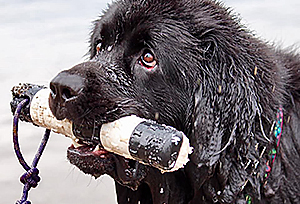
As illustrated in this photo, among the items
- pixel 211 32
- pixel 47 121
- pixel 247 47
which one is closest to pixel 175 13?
pixel 211 32

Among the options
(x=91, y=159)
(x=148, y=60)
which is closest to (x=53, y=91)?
(x=91, y=159)

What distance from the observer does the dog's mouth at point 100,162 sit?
7.74ft

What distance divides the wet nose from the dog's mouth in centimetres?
22

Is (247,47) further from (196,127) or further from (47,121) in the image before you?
(47,121)

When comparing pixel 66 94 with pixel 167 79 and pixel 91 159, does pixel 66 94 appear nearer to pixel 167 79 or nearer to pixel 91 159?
pixel 91 159

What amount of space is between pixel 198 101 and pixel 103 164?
556 mm

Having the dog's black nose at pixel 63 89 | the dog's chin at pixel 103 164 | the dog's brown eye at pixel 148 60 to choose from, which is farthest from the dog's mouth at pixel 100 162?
the dog's brown eye at pixel 148 60

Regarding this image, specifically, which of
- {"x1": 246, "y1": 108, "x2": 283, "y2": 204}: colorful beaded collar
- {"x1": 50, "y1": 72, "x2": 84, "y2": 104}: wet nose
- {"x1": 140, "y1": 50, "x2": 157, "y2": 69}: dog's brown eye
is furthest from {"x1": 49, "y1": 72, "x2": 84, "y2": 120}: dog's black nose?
{"x1": 246, "y1": 108, "x2": 283, "y2": 204}: colorful beaded collar

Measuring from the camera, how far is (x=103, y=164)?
7.81 feet

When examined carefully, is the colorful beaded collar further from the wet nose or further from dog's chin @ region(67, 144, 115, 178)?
the wet nose

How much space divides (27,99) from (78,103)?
415 mm

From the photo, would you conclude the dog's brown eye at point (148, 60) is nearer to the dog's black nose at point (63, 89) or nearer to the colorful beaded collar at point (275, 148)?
the dog's black nose at point (63, 89)

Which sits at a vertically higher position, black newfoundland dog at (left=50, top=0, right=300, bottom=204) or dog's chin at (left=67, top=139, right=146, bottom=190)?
black newfoundland dog at (left=50, top=0, right=300, bottom=204)

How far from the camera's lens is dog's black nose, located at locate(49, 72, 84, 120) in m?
2.23
